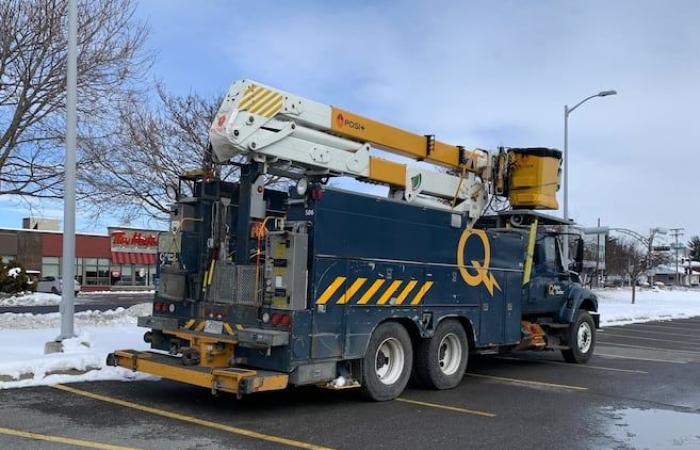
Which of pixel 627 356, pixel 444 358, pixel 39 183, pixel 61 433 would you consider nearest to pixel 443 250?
pixel 444 358

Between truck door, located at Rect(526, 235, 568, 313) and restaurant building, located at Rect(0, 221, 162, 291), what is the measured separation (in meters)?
45.0

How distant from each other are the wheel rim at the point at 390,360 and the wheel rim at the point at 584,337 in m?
5.67

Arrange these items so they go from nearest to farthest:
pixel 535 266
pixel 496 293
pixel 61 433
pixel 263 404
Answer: pixel 61 433
pixel 263 404
pixel 496 293
pixel 535 266

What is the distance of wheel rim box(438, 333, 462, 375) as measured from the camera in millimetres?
9688

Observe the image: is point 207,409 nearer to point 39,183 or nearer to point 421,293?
point 421,293

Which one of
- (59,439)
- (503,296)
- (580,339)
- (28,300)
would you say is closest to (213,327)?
(59,439)

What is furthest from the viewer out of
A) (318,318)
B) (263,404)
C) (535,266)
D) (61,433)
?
(535,266)

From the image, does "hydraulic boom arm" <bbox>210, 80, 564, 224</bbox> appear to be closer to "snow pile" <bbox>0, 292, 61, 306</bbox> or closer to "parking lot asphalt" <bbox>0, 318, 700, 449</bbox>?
"parking lot asphalt" <bbox>0, 318, 700, 449</bbox>

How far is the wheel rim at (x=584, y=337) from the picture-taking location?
1308 cm

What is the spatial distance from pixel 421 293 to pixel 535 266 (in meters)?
4.11

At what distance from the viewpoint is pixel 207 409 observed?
26.0ft

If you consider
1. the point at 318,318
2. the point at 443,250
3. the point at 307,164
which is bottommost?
the point at 318,318

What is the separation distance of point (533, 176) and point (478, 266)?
2.30m

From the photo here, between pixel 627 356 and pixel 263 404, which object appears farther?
pixel 627 356
